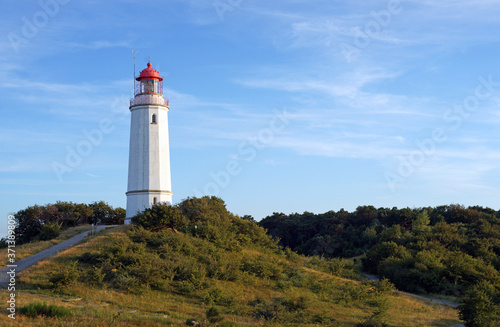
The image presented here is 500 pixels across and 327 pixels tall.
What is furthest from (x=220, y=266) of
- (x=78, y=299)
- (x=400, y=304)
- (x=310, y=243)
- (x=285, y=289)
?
(x=310, y=243)

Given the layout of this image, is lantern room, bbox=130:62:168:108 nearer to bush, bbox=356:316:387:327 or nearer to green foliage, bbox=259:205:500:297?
green foliage, bbox=259:205:500:297

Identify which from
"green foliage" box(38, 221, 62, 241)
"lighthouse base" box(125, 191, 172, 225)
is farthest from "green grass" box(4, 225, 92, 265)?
"lighthouse base" box(125, 191, 172, 225)

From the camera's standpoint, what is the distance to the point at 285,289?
24984mm

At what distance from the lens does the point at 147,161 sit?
34.5m

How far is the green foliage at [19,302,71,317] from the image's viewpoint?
46.8 feet

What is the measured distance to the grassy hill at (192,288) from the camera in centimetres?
1720

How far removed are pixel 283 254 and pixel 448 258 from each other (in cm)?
1336

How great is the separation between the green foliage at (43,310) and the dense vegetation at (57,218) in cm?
2136

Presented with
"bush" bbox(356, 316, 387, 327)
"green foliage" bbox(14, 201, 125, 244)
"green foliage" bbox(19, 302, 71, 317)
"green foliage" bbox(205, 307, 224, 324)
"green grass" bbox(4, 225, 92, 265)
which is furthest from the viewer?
"green foliage" bbox(14, 201, 125, 244)

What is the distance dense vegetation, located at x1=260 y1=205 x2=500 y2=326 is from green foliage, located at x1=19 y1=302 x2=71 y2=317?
17.6 meters

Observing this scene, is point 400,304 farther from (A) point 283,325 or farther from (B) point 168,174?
(B) point 168,174

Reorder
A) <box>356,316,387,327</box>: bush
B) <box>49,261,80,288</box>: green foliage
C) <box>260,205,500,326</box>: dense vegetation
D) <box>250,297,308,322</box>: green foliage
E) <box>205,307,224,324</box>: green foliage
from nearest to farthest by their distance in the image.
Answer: <box>205,307,224,324</box>: green foliage → <box>250,297,308,322</box>: green foliage → <box>49,261,80,288</box>: green foliage → <box>356,316,387,327</box>: bush → <box>260,205,500,326</box>: dense vegetation

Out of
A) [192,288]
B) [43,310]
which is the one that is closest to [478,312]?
[192,288]

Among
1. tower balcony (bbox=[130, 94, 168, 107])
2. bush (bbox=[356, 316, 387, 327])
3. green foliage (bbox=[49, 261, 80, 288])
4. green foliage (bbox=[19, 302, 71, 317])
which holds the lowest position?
bush (bbox=[356, 316, 387, 327])
